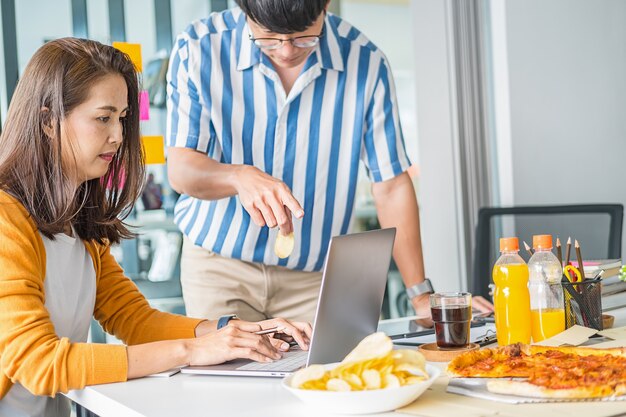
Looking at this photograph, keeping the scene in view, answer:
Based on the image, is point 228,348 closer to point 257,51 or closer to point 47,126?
point 47,126

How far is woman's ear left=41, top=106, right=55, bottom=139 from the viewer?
1.59m

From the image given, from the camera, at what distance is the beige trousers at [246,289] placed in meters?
2.15

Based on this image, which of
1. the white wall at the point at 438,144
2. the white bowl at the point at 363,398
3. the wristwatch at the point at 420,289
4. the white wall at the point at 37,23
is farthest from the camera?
the white wall at the point at 438,144

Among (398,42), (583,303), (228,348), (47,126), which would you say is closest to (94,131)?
(47,126)

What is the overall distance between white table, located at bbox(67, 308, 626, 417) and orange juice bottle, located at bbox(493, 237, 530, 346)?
0.47 m

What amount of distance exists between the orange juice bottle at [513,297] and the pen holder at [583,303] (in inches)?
4.2

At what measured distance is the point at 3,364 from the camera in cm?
140

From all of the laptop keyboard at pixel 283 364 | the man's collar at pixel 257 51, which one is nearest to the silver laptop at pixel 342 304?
the laptop keyboard at pixel 283 364

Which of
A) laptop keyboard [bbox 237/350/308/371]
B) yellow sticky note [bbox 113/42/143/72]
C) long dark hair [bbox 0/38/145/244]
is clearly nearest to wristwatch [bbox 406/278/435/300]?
laptop keyboard [bbox 237/350/308/371]

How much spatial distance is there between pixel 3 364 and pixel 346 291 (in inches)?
23.7

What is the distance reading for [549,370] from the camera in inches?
46.5

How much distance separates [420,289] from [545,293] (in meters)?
0.59

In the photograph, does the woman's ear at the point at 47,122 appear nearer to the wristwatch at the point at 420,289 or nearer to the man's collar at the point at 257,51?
the man's collar at the point at 257,51

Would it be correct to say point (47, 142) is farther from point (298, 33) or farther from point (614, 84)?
point (614, 84)
